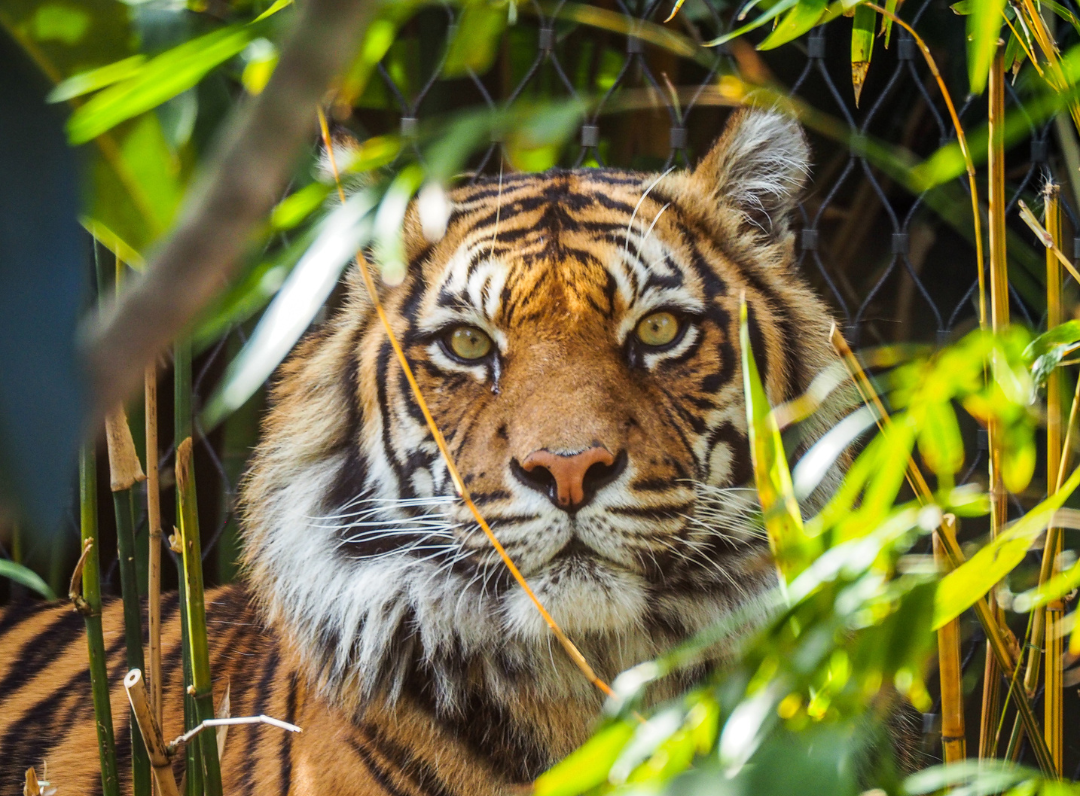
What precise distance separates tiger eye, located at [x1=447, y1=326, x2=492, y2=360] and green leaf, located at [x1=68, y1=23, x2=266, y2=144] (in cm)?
58

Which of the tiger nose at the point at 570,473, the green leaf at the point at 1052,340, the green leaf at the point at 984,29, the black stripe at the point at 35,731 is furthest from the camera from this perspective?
the black stripe at the point at 35,731

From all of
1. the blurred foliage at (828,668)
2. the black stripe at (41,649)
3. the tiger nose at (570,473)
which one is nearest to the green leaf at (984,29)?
the blurred foliage at (828,668)

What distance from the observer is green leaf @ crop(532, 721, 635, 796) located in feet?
1.33

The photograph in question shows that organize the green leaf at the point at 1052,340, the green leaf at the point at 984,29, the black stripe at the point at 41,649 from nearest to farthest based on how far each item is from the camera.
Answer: the green leaf at the point at 984,29
the green leaf at the point at 1052,340
the black stripe at the point at 41,649

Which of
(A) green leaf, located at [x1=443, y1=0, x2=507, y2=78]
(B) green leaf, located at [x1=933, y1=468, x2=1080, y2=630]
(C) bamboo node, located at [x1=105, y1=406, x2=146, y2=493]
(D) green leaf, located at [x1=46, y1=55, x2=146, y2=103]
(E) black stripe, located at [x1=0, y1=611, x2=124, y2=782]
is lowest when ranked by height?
(E) black stripe, located at [x1=0, y1=611, x2=124, y2=782]

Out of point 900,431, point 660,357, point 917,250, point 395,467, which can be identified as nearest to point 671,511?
point 660,357

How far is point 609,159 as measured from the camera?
1.89m

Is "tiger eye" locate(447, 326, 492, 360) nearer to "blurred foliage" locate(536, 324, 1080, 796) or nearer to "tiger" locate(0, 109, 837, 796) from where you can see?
"tiger" locate(0, 109, 837, 796)

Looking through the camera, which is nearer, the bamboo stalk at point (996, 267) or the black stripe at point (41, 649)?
the bamboo stalk at point (996, 267)

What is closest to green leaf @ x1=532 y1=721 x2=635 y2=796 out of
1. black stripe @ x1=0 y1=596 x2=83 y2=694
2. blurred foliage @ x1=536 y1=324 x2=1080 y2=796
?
blurred foliage @ x1=536 y1=324 x2=1080 y2=796

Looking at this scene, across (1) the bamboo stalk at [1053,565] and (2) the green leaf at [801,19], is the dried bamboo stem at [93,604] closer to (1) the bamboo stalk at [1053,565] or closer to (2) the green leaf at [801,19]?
(2) the green leaf at [801,19]

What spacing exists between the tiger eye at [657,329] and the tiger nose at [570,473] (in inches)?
6.5

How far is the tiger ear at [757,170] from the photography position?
108cm

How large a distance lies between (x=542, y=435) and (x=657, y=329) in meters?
0.20
